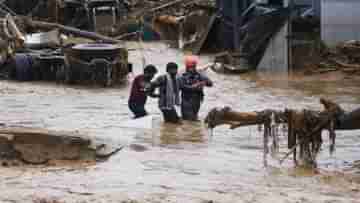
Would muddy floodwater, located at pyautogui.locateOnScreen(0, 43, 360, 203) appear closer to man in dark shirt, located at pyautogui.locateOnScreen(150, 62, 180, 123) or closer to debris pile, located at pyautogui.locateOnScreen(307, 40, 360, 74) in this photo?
man in dark shirt, located at pyautogui.locateOnScreen(150, 62, 180, 123)

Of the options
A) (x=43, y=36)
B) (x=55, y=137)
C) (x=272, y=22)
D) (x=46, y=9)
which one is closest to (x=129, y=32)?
(x=46, y=9)

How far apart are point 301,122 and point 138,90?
15.0 ft

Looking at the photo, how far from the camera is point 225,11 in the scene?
2780 centimetres

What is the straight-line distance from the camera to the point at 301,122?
952 centimetres

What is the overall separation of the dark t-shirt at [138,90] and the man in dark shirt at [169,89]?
467 millimetres

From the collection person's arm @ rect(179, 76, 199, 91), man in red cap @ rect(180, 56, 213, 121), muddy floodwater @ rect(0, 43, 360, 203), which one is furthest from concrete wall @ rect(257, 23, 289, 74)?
person's arm @ rect(179, 76, 199, 91)

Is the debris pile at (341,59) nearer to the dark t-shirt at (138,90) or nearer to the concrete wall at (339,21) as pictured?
the concrete wall at (339,21)

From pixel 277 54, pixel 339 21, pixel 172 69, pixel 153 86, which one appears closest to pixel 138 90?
pixel 153 86

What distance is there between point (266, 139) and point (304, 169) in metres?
0.58

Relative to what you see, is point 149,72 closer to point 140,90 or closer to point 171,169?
point 140,90

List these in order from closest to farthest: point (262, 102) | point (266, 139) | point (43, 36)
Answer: point (266, 139) → point (262, 102) → point (43, 36)

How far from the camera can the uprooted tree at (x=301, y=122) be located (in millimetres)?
9383

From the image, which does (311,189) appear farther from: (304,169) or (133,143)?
(133,143)

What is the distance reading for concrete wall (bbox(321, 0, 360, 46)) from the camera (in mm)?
22641
